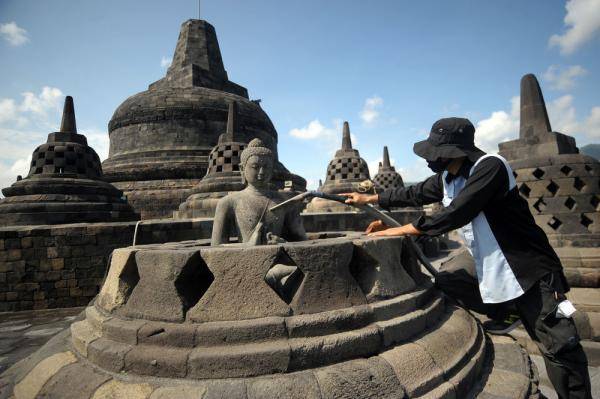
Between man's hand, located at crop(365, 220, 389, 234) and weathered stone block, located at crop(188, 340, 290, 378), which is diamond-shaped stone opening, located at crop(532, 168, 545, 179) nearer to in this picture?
man's hand, located at crop(365, 220, 389, 234)

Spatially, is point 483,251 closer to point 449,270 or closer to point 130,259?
point 449,270

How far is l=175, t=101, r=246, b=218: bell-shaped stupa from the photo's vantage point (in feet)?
30.0

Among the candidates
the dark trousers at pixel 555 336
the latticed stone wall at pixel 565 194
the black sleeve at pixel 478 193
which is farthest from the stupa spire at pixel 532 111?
the dark trousers at pixel 555 336

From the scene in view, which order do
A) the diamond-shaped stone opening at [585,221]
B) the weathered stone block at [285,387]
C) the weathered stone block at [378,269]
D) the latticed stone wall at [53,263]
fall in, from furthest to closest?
the latticed stone wall at [53,263]
the diamond-shaped stone opening at [585,221]
the weathered stone block at [378,269]
the weathered stone block at [285,387]

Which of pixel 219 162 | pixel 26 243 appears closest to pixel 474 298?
pixel 26 243

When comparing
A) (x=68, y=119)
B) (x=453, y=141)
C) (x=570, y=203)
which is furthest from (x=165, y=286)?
(x=68, y=119)

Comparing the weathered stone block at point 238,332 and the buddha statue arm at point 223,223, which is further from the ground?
the buddha statue arm at point 223,223

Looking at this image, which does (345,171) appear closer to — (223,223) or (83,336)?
(223,223)

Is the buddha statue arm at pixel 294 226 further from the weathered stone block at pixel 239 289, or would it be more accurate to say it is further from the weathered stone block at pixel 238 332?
the weathered stone block at pixel 238 332

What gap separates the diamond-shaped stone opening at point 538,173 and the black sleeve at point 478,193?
3056mm

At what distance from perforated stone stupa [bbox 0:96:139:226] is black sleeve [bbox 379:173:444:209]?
7346 mm

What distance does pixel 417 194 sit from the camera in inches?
102

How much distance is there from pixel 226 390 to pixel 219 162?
30.2ft

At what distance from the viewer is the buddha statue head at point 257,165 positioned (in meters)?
2.97
